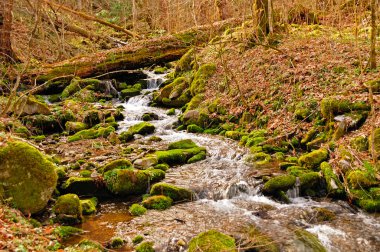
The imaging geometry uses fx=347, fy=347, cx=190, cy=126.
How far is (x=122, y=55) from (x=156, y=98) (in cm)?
336

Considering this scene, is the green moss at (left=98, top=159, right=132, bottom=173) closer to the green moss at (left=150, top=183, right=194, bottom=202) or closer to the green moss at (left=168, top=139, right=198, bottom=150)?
the green moss at (left=150, top=183, right=194, bottom=202)

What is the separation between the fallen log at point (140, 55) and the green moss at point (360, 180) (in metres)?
11.3

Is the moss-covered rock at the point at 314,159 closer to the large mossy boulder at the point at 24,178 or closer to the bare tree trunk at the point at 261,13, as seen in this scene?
the large mossy boulder at the point at 24,178

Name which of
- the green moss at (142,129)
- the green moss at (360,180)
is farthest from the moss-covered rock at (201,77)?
the green moss at (360,180)

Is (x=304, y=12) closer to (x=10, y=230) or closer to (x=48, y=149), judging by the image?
(x=48, y=149)

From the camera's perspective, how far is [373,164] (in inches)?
271

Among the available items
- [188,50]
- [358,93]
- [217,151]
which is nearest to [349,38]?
[358,93]

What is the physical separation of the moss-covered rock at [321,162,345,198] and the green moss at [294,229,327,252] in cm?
Result: 177

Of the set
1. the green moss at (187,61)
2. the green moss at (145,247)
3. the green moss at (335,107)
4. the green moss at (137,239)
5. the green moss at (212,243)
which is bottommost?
the green moss at (137,239)

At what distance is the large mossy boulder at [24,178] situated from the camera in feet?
19.7

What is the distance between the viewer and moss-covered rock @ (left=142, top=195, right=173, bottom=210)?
7.04 metres

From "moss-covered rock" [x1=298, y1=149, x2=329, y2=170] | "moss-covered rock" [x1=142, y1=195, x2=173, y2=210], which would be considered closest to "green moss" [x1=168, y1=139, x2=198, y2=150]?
"moss-covered rock" [x1=142, y1=195, x2=173, y2=210]

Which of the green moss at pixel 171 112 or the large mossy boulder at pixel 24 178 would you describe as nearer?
the large mossy boulder at pixel 24 178

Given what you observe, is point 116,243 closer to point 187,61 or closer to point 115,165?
point 115,165
